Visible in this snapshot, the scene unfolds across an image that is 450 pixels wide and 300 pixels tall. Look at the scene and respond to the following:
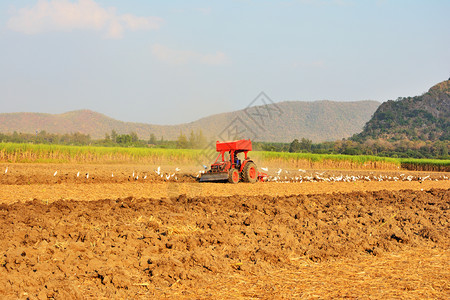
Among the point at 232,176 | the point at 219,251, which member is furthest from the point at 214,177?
the point at 219,251

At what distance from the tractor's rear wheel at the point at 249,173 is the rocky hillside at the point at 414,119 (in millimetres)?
72514

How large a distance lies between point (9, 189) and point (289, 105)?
150 meters

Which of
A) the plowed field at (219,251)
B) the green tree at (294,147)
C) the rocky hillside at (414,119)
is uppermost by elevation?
the rocky hillside at (414,119)

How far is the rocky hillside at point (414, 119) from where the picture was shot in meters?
88.2

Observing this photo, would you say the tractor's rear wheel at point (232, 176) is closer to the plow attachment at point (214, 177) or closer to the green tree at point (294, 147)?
the plow attachment at point (214, 177)

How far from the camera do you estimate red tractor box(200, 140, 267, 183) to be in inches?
766

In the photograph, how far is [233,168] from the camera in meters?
19.8

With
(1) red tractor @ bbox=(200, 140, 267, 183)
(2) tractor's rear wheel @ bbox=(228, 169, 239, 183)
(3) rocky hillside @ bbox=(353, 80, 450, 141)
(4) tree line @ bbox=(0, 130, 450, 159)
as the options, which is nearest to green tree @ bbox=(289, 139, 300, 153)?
(4) tree line @ bbox=(0, 130, 450, 159)

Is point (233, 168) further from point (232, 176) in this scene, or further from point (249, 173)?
point (249, 173)

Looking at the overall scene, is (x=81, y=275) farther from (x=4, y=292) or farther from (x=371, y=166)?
(x=371, y=166)

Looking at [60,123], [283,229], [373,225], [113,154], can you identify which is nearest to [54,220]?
[283,229]

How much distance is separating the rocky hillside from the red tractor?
7292cm

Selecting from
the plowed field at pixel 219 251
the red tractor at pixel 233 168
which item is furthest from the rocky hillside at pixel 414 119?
the plowed field at pixel 219 251

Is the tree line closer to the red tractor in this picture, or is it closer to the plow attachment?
the red tractor
